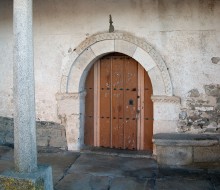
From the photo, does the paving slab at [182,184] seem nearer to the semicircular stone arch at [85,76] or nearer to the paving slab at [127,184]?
the paving slab at [127,184]

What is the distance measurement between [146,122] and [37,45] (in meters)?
2.50

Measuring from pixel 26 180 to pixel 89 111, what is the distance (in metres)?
2.93

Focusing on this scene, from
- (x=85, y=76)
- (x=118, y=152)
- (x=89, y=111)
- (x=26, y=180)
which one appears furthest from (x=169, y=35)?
(x=26, y=180)

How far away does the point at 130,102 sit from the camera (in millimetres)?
6449

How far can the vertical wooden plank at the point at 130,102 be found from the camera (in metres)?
6.39

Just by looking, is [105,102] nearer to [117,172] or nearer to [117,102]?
[117,102]

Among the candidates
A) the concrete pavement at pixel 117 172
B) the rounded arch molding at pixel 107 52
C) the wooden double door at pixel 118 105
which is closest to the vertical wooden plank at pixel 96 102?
the wooden double door at pixel 118 105

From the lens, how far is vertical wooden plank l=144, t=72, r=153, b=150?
6340mm

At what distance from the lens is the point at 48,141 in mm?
6621

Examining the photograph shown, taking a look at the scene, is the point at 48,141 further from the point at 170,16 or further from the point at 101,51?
the point at 170,16

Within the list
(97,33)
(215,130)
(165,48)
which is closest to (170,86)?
(165,48)

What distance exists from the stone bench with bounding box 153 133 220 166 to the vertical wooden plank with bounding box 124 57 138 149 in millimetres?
814

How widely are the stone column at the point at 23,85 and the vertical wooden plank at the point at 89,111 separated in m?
2.70

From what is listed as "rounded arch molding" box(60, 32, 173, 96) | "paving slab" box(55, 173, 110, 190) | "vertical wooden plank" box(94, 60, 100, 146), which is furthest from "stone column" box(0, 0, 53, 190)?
"vertical wooden plank" box(94, 60, 100, 146)
